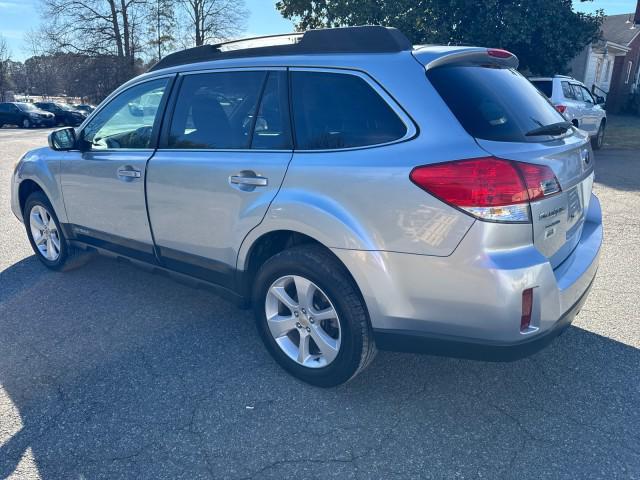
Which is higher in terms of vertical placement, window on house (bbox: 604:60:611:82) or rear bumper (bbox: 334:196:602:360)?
window on house (bbox: 604:60:611:82)

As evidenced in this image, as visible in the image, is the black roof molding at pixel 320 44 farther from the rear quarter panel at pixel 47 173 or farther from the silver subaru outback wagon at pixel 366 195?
the rear quarter panel at pixel 47 173

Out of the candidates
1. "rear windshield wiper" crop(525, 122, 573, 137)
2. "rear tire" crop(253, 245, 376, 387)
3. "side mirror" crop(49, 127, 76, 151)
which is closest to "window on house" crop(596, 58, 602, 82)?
"rear windshield wiper" crop(525, 122, 573, 137)

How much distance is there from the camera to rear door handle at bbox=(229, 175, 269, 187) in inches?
113

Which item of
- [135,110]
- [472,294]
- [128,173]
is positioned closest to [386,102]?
[472,294]

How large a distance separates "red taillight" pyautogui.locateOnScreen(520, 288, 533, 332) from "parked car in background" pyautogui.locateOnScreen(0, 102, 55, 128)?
102ft

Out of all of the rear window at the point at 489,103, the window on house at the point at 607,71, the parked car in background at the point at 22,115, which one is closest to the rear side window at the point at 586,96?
the rear window at the point at 489,103

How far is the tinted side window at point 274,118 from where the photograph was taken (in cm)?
291

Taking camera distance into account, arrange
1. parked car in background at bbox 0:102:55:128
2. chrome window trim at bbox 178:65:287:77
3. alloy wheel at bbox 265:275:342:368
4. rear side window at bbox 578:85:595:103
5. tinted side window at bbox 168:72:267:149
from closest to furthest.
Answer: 1. alloy wheel at bbox 265:275:342:368
2. chrome window trim at bbox 178:65:287:77
3. tinted side window at bbox 168:72:267:149
4. rear side window at bbox 578:85:595:103
5. parked car in background at bbox 0:102:55:128

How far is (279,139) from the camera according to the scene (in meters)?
2.92

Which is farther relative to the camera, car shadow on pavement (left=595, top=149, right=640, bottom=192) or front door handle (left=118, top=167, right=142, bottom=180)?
car shadow on pavement (left=595, top=149, right=640, bottom=192)

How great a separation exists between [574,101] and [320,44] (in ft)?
34.6

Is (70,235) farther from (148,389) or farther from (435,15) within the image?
(435,15)

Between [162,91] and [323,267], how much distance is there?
1.89 meters

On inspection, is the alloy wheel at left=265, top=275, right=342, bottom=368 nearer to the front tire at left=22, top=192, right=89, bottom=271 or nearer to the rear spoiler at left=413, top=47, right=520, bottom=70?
the rear spoiler at left=413, top=47, right=520, bottom=70
